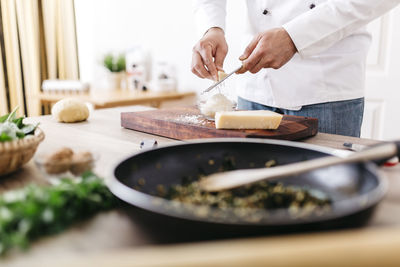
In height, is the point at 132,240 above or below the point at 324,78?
below

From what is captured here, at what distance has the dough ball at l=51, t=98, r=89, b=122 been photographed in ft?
4.30

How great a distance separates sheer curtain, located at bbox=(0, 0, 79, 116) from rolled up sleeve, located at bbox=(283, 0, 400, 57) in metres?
2.47

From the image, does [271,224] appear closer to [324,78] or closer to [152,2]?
[324,78]

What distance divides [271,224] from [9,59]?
326 centimetres

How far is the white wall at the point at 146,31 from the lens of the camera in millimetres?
Result: 2820

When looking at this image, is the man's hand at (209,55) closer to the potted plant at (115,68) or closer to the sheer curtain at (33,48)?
the potted plant at (115,68)

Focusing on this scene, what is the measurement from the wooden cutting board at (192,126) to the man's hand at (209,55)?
16cm

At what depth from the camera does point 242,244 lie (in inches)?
11.6

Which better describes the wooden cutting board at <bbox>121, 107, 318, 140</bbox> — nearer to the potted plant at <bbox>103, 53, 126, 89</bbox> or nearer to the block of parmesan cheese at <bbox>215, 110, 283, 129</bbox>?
the block of parmesan cheese at <bbox>215, 110, 283, 129</bbox>

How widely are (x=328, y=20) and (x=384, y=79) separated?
1126 mm

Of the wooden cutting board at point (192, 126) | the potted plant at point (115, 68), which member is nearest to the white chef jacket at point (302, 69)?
the wooden cutting board at point (192, 126)

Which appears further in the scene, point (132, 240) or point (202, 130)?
point (202, 130)

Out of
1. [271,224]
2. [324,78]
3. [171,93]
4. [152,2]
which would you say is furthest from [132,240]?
[152,2]

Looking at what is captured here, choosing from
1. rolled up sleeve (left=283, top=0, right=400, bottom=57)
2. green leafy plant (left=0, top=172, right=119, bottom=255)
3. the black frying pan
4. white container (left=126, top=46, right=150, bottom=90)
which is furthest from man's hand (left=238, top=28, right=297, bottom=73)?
white container (left=126, top=46, right=150, bottom=90)
